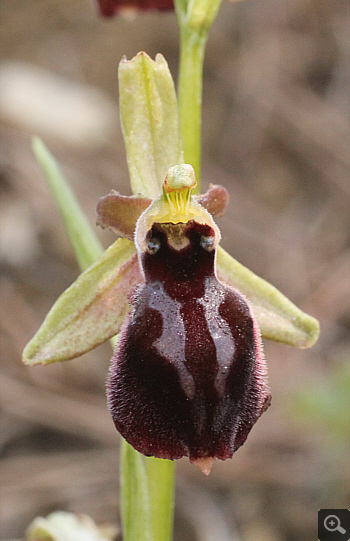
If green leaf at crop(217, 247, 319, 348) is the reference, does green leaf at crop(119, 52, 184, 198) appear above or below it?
above

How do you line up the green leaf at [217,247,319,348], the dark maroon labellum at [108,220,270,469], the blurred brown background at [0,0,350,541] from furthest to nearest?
the blurred brown background at [0,0,350,541] < the green leaf at [217,247,319,348] < the dark maroon labellum at [108,220,270,469]

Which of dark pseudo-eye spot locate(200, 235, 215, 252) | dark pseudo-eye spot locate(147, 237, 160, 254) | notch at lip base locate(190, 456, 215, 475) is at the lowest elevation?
notch at lip base locate(190, 456, 215, 475)

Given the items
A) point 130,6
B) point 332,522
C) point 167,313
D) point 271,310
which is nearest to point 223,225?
point 332,522

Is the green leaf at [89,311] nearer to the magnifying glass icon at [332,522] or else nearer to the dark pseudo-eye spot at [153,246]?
the dark pseudo-eye spot at [153,246]

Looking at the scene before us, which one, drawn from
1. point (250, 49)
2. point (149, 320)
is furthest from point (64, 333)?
point (250, 49)

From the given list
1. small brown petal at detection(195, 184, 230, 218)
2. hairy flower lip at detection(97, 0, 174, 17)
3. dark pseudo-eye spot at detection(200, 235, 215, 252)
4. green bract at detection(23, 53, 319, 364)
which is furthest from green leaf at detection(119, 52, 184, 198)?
hairy flower lip at detection(97, 0, 174, 17)

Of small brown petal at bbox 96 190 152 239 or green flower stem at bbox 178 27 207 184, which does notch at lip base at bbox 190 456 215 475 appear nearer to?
small brown petal at bbox 96 190 152 239

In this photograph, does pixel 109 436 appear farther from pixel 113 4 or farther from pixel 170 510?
pixel 113 4
